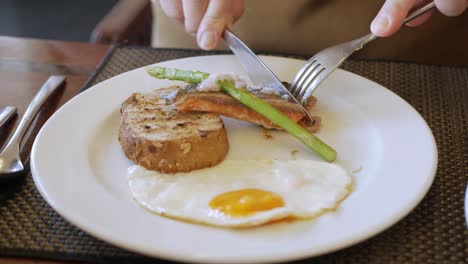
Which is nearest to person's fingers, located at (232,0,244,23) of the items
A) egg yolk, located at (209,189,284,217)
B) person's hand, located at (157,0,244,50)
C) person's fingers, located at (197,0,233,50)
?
person's hand, located at (157,0,244,50)

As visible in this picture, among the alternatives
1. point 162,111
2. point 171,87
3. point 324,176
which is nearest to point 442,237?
point 324,176

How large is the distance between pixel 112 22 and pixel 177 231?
156cm

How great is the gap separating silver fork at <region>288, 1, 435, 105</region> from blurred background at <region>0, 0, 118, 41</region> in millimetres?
3649

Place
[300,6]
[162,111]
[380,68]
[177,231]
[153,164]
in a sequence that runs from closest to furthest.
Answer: [177,231] → [153,164] → [162,111] → [380,68] → [300,6]

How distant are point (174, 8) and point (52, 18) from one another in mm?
3868

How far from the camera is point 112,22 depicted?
2479mm

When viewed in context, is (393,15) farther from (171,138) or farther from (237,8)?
(171,138)

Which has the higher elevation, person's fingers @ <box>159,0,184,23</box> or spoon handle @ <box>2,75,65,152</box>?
person's fingers @ <box>159,0,184,23</box>

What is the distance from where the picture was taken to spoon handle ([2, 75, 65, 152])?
158 centimetres

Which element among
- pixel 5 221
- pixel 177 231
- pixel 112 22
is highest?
pixel 177 231

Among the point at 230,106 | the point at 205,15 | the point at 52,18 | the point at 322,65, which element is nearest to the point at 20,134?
the point at 230,106

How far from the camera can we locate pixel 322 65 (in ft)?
5.70

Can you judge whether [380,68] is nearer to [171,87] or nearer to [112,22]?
[171,87]

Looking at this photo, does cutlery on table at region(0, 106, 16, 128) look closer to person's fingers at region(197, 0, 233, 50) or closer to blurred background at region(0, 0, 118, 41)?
person's fingers at region(197, 0, 233, 50)
